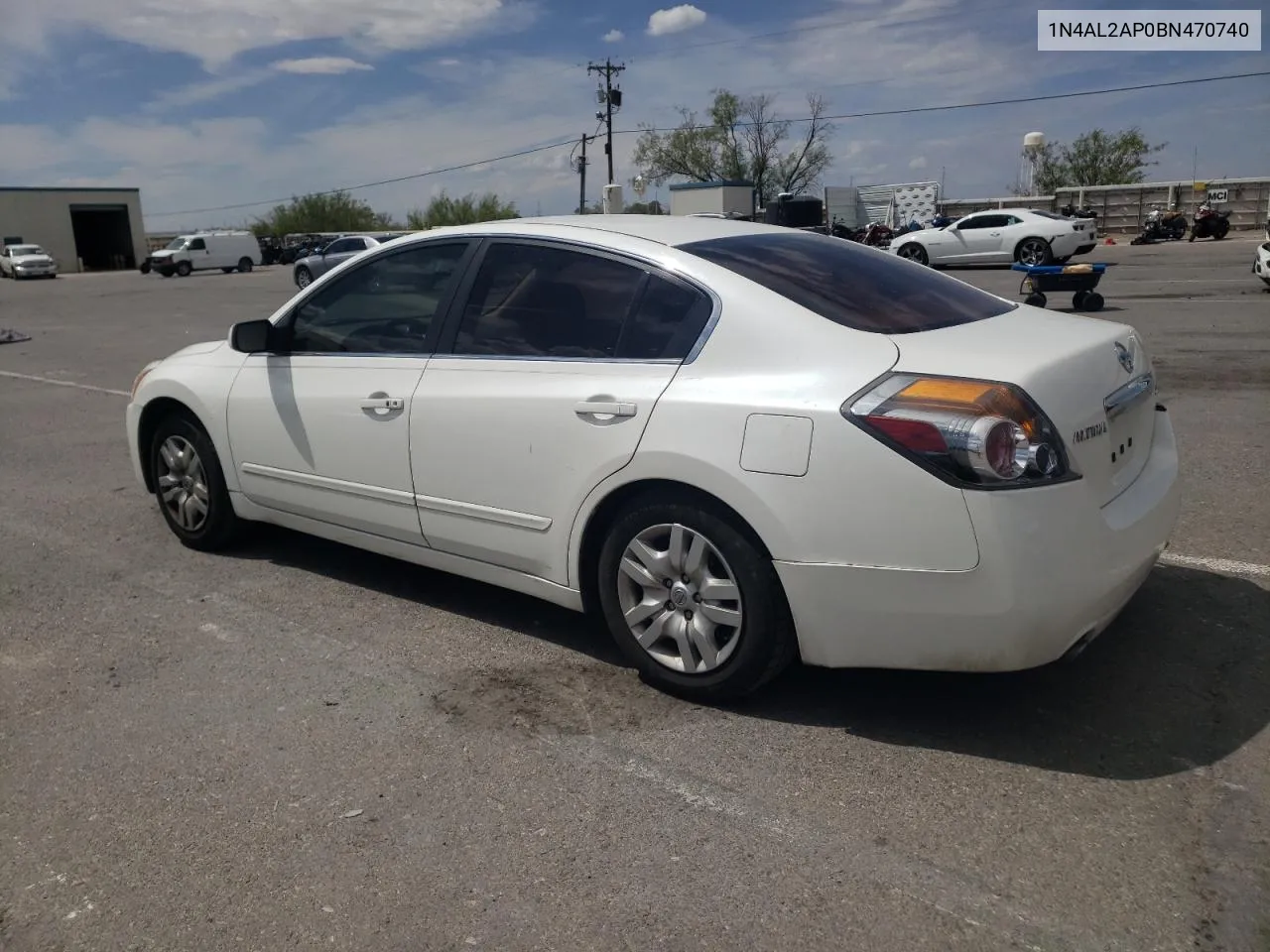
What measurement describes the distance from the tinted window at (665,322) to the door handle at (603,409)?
0.19 metres

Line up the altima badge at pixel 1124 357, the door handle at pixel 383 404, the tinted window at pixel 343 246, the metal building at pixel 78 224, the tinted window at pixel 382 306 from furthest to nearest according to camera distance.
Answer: the metal building at pixel 78 224 < the tinted window at pixel 343 246 < the tinted window at pixel 382 306 < the door handle at pixel 383 404 < the altima badge at pixel 1124 357

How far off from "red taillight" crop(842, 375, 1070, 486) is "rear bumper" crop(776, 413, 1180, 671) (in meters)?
0.07

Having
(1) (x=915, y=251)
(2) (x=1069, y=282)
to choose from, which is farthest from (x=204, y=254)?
(2) (x=1069, y=282)

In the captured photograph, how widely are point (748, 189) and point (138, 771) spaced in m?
42.8

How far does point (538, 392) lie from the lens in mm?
3842

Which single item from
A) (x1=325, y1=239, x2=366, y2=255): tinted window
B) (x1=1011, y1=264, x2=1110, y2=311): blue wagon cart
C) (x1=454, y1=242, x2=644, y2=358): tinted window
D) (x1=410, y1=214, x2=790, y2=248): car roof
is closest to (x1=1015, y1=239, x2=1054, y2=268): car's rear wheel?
(x1=1011, y1=264, x2=1110, y2=311): blue wagon cart

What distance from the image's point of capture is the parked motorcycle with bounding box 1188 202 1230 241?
34.1m

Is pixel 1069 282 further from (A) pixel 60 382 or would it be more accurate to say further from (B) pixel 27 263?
(B) pixel 27 263

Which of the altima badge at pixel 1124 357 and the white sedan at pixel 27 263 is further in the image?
the white sedan at pixel 27 263

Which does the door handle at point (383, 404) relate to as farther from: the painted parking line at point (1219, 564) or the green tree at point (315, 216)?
the green tree at point (315, 216)

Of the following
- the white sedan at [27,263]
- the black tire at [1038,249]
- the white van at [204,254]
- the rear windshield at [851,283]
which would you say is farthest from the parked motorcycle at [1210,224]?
the white sedan at [27,263]

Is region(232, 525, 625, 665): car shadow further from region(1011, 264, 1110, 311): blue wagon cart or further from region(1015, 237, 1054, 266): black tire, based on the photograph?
region(1015, 237, 1054, 266): black tire

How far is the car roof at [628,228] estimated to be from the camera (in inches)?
158

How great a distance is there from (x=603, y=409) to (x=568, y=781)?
119 cm
